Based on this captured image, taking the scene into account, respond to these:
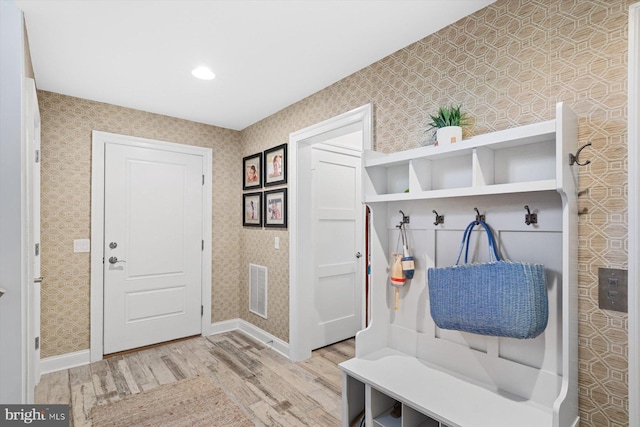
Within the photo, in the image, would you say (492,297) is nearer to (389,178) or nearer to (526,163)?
(526,163)

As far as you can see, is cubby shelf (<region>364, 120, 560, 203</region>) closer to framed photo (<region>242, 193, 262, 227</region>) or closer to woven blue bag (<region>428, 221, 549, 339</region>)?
woven blue bag (<region>428, 221, 549, 339</region>)

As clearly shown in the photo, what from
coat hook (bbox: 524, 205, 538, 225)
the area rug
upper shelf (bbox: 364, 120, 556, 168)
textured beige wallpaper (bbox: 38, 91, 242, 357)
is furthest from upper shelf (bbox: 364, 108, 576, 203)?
textured beige wallpaper (bbox: 38, 91, 242, 357)

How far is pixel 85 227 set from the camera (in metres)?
3.02

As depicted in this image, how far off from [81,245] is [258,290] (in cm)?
172

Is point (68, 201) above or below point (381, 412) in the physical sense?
above

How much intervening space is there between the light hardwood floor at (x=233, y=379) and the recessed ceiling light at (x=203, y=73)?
243 centimetres

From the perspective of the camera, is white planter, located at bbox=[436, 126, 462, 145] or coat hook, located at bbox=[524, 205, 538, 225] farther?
white planter, located at bbox=[436, 126, 462, 145]

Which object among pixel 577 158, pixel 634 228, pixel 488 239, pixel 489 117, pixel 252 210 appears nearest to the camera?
pixel 634 228

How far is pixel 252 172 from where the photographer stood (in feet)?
12.5

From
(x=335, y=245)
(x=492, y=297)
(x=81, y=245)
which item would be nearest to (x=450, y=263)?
(x=492, y=297)

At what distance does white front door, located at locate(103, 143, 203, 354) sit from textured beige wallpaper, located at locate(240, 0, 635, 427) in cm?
247

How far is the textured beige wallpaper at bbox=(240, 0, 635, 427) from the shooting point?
1.29 meters

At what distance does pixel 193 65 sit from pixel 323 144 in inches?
56.0

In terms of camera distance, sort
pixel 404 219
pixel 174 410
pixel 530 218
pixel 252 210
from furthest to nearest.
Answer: pixel 252 210 → pixel 174 410 → pixel 404 219 → pixel 530 218
